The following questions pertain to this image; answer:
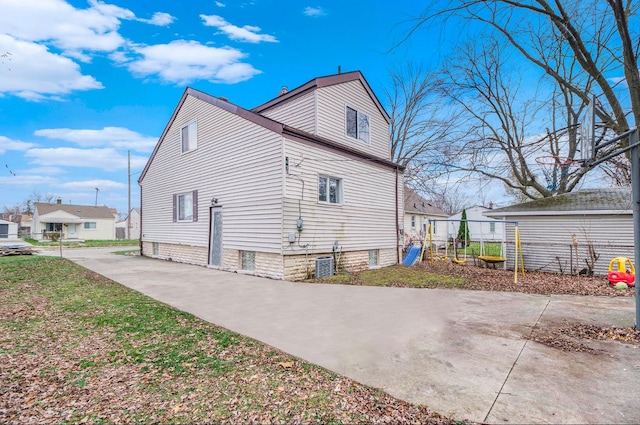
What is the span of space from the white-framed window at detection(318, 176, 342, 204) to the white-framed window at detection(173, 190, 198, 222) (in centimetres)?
529

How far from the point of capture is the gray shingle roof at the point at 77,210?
38438 mm

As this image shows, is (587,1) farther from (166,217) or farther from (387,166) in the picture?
(166,217)

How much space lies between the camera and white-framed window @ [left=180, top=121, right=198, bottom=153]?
1304cm

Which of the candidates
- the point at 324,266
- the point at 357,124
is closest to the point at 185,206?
the point at 324,266

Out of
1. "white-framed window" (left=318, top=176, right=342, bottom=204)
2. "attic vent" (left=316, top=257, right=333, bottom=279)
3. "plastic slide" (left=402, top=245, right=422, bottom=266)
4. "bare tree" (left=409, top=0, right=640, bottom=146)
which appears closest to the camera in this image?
"bare tree" (left=409, top=0, right=640, bottom=146)

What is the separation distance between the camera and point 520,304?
21.7 ft

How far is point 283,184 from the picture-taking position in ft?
30.3

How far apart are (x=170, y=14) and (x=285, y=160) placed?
7321 mm

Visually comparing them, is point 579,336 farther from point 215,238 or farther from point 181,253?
point 181,253

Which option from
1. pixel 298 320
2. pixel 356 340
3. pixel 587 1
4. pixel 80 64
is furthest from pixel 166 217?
pixel 587 1

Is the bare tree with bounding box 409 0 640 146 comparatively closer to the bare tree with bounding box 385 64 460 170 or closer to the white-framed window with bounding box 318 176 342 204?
the white-framed window with bounding box 318 176 342 204

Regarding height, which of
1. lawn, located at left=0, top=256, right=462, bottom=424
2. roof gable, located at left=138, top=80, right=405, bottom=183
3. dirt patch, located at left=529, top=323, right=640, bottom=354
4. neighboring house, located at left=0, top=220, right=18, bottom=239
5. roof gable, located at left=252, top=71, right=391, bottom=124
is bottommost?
dirt patch, located at left=529, top=323, right=640, bottom=354

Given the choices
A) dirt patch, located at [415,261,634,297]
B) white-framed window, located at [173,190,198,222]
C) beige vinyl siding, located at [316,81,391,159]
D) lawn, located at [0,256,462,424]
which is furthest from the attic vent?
white-framed window, located at [173,190,198,222]

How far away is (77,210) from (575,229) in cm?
4841
